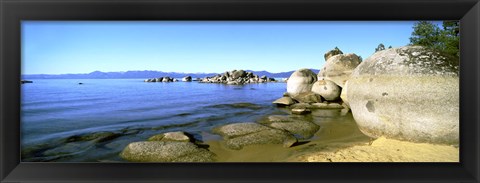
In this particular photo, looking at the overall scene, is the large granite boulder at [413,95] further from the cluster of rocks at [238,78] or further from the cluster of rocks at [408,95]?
the cluster of rocks at [238,78]

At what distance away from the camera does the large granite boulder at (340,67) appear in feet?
46.5

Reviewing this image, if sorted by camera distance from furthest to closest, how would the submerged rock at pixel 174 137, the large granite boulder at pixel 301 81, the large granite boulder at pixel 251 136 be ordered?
the large granite boulder at pixel 301 81, the submerged rock at pixel 174 137, the large granite boulder at pixel 251 136

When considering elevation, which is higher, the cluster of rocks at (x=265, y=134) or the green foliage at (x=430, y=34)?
the green foliage at (x=430, y=34)

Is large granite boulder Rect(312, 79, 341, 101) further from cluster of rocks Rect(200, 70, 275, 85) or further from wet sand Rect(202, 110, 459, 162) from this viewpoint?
cluster of rocks Rect(200, 70, 275, 85)

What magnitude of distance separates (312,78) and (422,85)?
36.1 ft

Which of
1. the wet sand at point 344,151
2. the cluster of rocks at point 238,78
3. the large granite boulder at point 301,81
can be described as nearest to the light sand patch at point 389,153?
the wet sand at point 344,151

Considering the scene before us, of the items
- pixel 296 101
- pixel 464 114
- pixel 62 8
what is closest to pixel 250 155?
pixel 464 114

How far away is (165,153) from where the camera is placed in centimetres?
551

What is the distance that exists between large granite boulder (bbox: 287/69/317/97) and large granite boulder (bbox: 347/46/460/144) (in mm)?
9835

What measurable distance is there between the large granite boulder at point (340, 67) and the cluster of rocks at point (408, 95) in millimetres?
8868

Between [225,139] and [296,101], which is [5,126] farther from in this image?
[296,101]

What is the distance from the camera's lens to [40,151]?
22.0 ft

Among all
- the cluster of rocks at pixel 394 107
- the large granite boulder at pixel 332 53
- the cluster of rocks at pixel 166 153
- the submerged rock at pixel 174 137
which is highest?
the large granite boulder at pixel 332 53

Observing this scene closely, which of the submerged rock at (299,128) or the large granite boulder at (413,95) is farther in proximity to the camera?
the submerged rock at (299,128)
